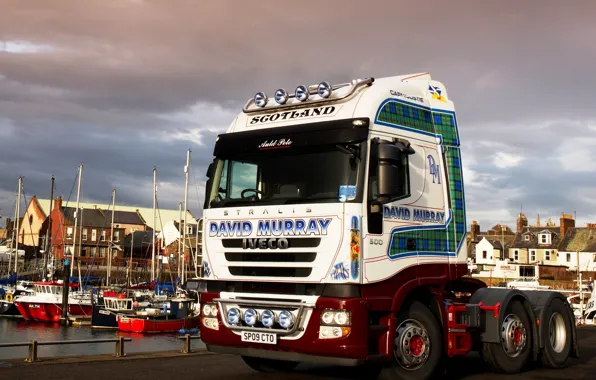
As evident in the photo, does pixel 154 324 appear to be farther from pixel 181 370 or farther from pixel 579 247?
pixel 579 247

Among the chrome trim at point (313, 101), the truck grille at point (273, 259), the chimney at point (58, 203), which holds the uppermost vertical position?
the chimney at point (58, 203)

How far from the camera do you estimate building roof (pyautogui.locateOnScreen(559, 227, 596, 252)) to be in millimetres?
82438

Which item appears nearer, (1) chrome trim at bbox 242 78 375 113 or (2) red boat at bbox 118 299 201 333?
(1) chrome trim at bbox 242 78 375 113

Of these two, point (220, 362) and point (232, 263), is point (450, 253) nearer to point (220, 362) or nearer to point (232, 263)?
point (232, 263)

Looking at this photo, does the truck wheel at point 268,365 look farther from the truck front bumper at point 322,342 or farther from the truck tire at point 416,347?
the truck tire at point 416,347

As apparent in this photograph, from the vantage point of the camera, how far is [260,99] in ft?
37.2

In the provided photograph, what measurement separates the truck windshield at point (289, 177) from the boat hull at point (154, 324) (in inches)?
1626

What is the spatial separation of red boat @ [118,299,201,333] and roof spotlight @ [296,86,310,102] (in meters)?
40.8

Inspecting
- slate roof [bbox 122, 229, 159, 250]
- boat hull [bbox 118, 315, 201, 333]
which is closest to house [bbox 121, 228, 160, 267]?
slate roof [bbox 122, 229, 159, 250]

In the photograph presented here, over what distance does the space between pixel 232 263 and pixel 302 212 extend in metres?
1.49

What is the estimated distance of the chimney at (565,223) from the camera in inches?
3462

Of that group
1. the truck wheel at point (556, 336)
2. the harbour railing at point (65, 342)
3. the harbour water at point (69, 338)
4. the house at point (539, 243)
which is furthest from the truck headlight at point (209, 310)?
the house at point (539, 243)

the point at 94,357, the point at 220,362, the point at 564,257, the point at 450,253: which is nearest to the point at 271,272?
the point at 450,253

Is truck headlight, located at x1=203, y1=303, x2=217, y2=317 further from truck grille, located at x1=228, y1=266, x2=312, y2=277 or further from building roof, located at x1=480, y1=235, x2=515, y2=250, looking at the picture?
building roof, located at x1=480, y1=235, x2=515, y2=250
